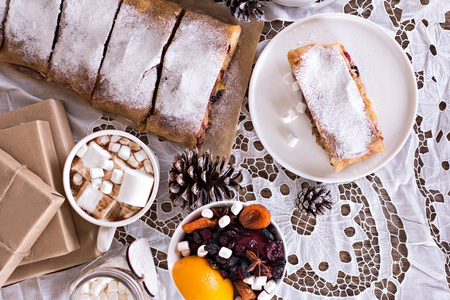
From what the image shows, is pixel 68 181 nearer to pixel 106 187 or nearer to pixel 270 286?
pixel 106 187

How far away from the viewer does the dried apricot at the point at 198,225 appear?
150 cm

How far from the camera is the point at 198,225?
4.91 ft

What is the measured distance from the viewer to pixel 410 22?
5.76 feet

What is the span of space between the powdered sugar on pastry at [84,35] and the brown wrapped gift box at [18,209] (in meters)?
0.45

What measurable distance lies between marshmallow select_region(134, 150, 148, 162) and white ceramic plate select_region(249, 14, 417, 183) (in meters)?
0.49

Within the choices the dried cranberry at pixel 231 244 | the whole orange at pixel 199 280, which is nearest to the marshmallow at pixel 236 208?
the dried cranberry at pixel 231 244

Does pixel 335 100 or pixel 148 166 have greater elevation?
pixel 335 100

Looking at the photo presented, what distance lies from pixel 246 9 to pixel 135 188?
33.2 inches

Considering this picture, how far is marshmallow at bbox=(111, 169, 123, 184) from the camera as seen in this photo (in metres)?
1.54

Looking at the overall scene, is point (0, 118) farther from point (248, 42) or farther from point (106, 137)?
point (248, 42)

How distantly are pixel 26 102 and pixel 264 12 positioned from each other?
1132mm

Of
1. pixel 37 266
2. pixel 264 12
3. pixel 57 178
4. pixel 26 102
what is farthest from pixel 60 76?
pixel 264 12

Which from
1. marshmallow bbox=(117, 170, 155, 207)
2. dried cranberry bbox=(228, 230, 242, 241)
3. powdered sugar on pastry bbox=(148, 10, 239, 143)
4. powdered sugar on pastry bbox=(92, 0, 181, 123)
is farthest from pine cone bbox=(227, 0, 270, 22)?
dried cranberry bbox=(228, 230, 242, 241)

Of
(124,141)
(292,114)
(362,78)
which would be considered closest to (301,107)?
(292,114)
